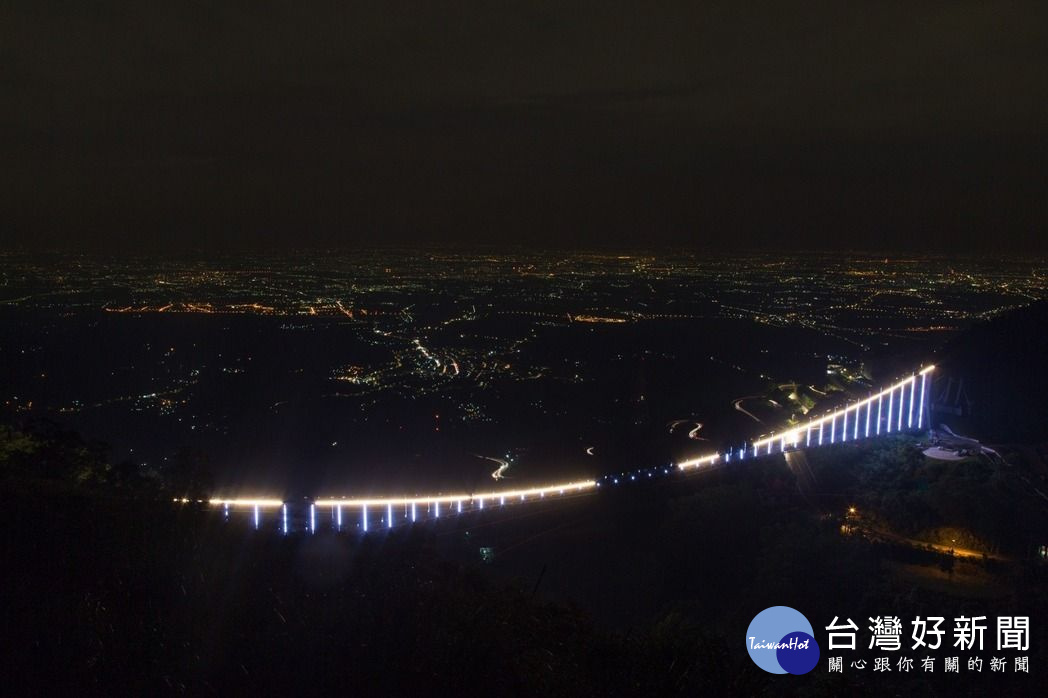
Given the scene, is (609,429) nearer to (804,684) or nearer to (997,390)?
(997,390)

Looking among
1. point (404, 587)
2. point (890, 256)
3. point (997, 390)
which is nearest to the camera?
point (404, 587)

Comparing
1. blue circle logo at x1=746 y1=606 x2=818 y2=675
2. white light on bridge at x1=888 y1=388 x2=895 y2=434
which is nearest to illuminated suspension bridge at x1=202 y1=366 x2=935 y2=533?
white light on bridge at x1=888 y1=388 x2=895 y2=434

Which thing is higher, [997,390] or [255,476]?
[997,390]

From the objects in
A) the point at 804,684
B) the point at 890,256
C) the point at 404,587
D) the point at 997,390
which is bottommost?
the point at 804,684

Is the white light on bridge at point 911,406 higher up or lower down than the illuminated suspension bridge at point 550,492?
higher up

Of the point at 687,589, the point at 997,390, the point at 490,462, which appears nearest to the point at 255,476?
the point at 490,462

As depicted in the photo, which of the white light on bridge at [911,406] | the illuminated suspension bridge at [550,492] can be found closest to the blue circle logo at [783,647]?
the illuminated suspension bridge at [550,492]

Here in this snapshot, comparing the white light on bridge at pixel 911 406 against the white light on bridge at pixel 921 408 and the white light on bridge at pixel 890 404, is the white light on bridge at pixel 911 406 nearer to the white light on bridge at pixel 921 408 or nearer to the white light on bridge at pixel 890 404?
A: the white light on bridge at pixel 921 408
